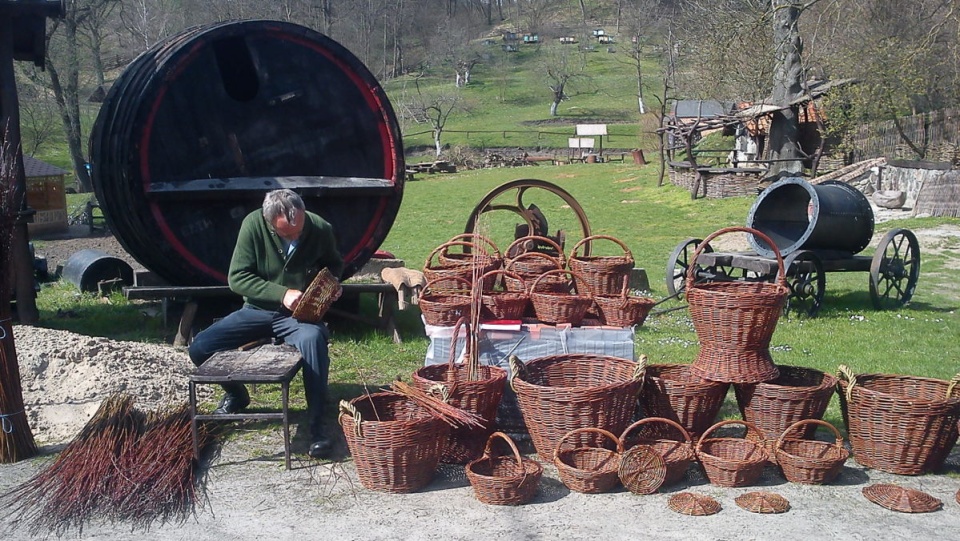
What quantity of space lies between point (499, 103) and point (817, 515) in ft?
210

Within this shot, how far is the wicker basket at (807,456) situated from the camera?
4805 mm

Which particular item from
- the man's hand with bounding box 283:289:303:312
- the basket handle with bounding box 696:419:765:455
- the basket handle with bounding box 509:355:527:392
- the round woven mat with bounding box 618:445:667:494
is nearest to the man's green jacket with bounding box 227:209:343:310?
the man's hand with bounding box 283:289:303:312

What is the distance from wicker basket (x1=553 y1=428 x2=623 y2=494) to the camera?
15.5ft

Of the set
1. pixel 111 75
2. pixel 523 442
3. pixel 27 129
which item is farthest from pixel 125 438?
pixel 111 75

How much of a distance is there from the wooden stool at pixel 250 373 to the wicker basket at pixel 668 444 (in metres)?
1.83

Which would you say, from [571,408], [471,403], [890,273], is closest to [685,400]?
[571,408]

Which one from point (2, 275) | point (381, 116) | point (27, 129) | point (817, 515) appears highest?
point (27, 129)

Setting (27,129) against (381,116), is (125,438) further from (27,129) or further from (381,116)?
(27,129)

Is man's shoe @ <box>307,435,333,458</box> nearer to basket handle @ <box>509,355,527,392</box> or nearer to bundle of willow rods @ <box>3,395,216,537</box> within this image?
bundle of willow rods @ <box>3,395,216,537</box>

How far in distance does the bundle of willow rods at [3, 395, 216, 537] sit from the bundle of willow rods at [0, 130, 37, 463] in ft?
1.04

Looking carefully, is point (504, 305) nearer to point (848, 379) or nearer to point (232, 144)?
point (848, 379)

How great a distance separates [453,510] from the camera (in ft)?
14.9

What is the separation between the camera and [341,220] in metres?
8.20

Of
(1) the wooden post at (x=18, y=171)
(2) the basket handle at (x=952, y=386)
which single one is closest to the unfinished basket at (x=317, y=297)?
(2) the basket handle at (x=952, y=386)
